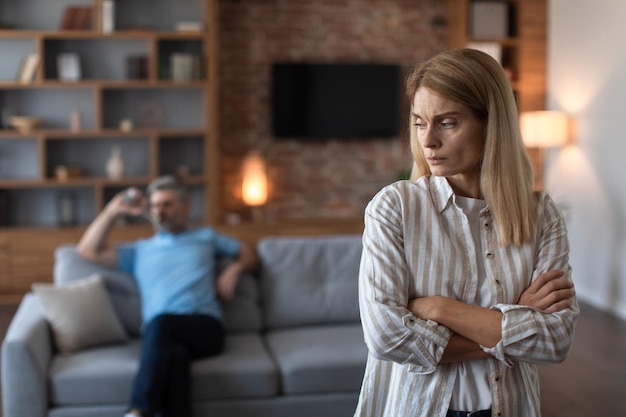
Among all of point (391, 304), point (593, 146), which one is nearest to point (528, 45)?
point (593, 146)

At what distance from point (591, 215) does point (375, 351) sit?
511 centimetres

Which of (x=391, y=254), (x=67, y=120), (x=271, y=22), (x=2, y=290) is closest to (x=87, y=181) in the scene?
(x=67, y=120)

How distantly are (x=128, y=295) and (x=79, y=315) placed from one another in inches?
13.2

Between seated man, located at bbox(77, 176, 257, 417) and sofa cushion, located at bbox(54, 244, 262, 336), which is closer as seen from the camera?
seated man, located at bbox(77, 176, 257, 417)

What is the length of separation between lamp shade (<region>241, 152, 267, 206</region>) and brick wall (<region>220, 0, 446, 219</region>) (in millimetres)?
198

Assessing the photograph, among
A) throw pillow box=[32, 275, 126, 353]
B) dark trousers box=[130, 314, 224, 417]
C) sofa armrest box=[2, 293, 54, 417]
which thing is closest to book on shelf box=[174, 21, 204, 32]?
throw pillow box=[32, 275, 126, 353]

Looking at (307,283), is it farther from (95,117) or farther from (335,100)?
(335,100)

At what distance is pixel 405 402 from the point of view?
1.51m

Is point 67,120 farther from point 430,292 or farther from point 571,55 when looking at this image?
point 430,292

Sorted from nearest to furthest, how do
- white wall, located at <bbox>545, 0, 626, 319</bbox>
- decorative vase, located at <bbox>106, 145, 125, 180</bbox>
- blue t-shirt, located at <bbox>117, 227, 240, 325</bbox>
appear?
1. blue t-shirt, located at <bbox>117, 227, 240, 325</bbox>
2. white wall, located at <bbox>545, 0, 626, 319</bbox>
3. decorative vase, located at <bbox>106, 145, 125, 180</bbox>

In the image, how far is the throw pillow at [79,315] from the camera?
11.7 feet

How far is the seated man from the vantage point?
327cm

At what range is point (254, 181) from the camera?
6.96 m

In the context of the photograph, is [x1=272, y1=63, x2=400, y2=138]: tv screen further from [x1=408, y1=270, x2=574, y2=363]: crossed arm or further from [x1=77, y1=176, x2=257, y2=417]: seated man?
[x1=408, y1=270, x2=574, y2=363]: crossed arm
